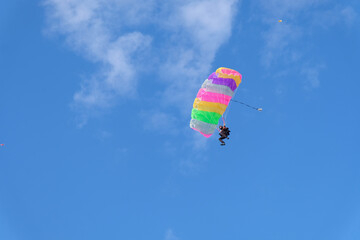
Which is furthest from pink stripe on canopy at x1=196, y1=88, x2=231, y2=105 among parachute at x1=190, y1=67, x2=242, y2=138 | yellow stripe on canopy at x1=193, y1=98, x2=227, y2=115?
yellow stripe on canopy at x1=193, y1=98, x2=227, y2=115

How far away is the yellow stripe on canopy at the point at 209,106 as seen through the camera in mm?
88625

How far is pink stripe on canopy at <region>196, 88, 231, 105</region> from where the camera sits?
291 ft

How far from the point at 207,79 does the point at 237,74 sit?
2421 millimetres

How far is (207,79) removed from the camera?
291 ft

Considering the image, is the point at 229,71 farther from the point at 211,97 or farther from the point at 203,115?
the point at 203,115

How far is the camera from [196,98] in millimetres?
88812

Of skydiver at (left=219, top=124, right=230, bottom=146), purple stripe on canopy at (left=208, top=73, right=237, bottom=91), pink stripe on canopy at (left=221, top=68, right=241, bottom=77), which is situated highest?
pink stripe on canopy at (left=221, top=68, right=241, bottom=77)

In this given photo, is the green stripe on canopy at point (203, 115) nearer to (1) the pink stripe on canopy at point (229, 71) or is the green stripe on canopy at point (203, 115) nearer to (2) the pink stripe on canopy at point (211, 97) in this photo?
(2) the pink stripe on canopy at point (211, 97)

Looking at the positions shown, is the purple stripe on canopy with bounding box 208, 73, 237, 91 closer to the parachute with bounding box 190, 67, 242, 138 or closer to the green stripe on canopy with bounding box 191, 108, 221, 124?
the parachute with bounding box 190, 67, 242, 138

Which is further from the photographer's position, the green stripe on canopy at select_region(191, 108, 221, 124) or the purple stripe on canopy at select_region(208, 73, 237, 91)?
the green stripe on canopy at select_region(191, 108, 221, 124)

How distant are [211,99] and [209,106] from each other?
1.88ft

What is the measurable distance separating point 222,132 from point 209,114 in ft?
5.75

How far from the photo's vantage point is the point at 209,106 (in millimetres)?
88875

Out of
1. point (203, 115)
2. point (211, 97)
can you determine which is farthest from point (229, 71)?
point (203, 115)
